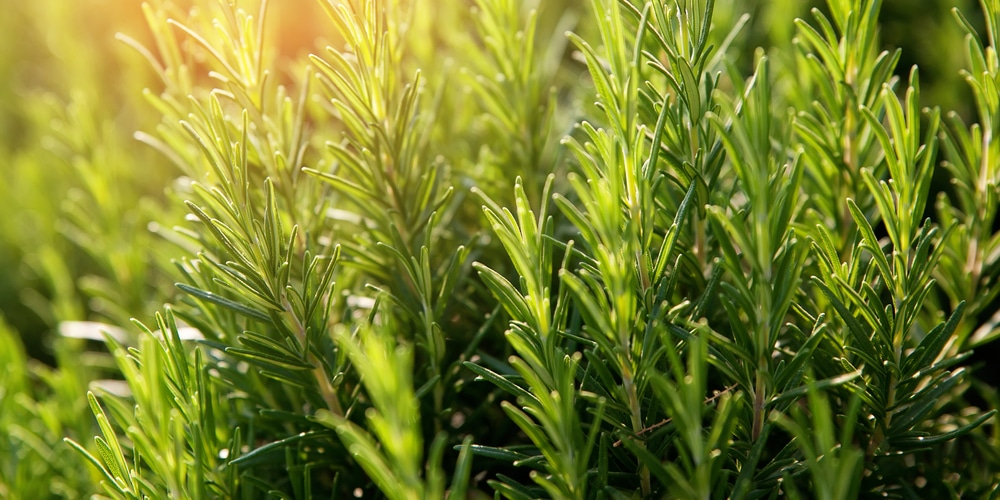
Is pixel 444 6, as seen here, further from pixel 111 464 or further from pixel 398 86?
pixel 111 464

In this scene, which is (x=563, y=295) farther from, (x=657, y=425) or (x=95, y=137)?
(x=95, y=137)

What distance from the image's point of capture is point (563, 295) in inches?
18.4

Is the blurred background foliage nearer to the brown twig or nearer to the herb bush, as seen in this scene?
the herb bush

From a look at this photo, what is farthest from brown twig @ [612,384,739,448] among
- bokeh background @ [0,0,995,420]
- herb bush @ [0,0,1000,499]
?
bokeh background @ [0,0,995,420]

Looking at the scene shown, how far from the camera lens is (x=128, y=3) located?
140cm

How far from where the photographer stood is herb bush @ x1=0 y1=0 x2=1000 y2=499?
411 mm

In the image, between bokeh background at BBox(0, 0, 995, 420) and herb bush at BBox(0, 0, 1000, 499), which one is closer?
herb bush at BBox(0, 0, 1000, 499)

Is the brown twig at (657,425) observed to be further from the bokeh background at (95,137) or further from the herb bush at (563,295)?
the bokeh background at (95,137)

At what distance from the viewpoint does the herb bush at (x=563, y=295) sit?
411 millimetres

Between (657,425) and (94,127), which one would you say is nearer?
(657,425)

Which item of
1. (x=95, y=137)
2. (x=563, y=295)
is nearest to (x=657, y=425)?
(x=563, y=295)

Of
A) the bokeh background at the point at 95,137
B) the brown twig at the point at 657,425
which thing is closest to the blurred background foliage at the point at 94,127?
the bokeh background at the point at 95,137

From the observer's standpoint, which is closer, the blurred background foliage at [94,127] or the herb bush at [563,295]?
the herb bush at [563,295]

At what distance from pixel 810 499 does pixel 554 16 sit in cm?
90
